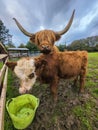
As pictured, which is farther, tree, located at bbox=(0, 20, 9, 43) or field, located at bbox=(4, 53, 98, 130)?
tree, located at bbox=(0, 20, 9, 43)

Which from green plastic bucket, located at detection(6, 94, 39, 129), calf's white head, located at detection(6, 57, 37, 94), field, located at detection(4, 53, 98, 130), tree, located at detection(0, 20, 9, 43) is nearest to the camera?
calf's white head, located at detection(6, 57, 37, 94)

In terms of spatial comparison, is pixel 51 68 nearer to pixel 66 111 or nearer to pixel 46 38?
pixel 46 38

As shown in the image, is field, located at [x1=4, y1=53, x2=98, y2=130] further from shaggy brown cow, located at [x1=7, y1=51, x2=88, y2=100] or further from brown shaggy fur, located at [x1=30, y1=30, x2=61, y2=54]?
brown shaggy fur, located at [x1=30, y1=30, x2=61, y2=54]

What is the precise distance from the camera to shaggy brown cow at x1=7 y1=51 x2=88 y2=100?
2066 mm

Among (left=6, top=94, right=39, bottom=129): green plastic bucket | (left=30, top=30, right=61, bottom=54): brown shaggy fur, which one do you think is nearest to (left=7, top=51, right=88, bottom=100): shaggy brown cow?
(left=30, top=30, right=61, bottom=54): brown shaggy fur

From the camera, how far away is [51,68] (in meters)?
2.51

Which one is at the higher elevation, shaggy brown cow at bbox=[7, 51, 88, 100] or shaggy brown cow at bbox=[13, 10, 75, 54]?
shaggy brown cow at bbox=[13, 10, 75, 54]

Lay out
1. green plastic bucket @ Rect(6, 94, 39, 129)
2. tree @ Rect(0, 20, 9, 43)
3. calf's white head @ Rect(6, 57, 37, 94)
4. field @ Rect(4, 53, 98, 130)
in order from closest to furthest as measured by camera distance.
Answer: calf's white head @ Rect(6, 57, 37, 94)
field @ Rect(4, 53, 98, 130)
green plastic bucket @ Rect(6, 94, 39, 129)
tree @ Rect(0, 20, 9, 43)

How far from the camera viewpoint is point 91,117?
2.45m

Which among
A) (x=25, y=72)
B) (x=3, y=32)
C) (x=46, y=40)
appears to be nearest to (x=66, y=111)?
(x=25, y=72)

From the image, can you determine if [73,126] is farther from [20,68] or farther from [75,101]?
[20,68]

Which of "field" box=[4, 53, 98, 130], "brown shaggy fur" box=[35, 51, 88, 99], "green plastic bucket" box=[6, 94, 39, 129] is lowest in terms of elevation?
"field" box=[4, 53, 98, 130]

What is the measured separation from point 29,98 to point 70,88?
1.36 meters

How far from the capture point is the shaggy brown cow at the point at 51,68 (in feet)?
6.78
